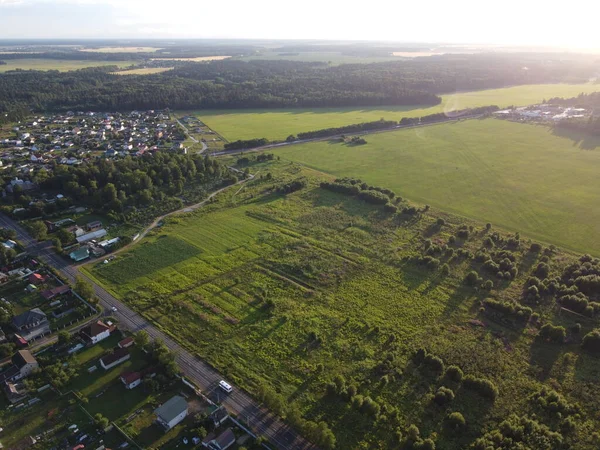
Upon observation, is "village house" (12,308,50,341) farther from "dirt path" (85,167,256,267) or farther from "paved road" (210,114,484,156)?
"paved road" (210,114,484,156)

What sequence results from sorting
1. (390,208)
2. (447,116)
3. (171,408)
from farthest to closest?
(447,116)
(390,208)
(171,408)

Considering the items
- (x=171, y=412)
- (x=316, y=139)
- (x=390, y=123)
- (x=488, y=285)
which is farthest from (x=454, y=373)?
(x=390, y=123)

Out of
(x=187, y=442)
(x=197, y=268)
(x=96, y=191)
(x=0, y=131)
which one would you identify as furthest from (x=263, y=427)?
(x=0, y=131)

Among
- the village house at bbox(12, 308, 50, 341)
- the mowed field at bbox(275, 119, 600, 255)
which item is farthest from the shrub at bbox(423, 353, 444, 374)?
the village house at bbox(12, 308, 50, 341)

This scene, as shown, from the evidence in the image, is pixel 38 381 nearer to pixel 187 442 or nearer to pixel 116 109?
pixel 187 442

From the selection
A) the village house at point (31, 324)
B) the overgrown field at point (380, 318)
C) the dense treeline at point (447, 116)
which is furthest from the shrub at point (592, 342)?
the dense treeline at point (447, 116)

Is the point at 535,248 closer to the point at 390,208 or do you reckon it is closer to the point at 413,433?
the point at 390,208
